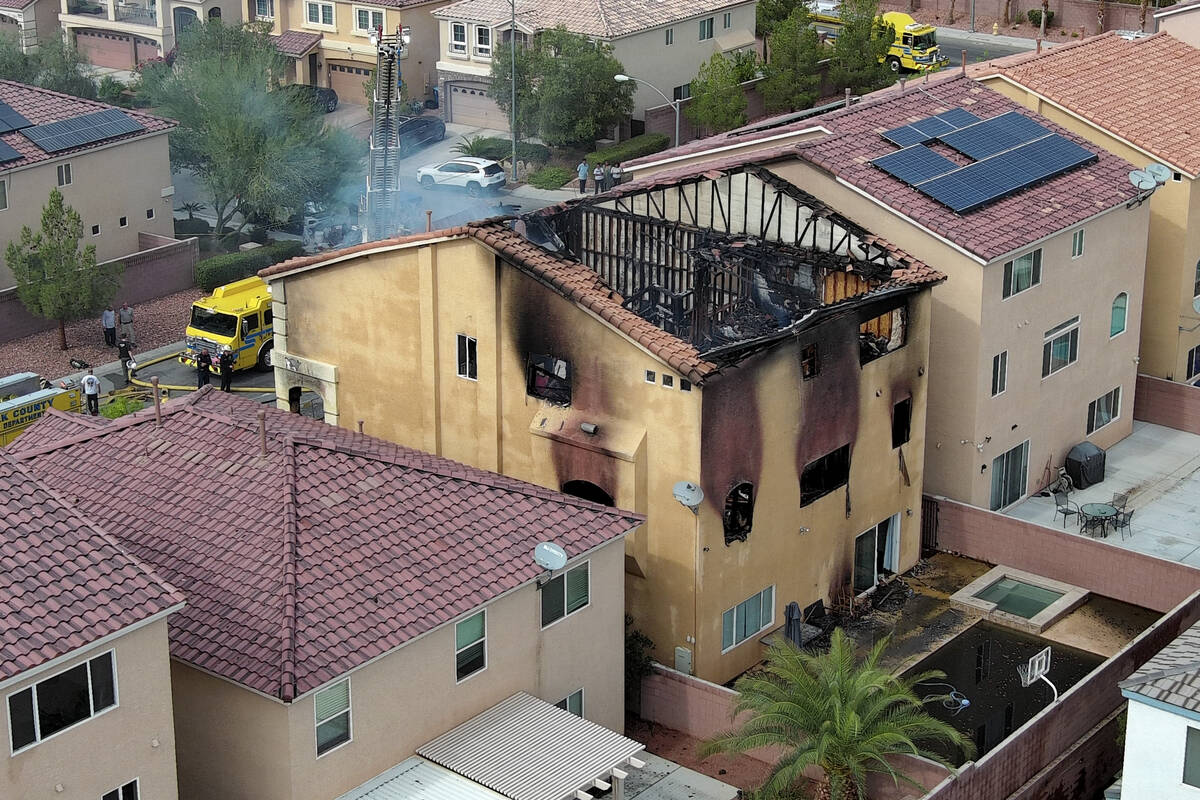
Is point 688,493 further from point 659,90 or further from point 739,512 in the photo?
point 659,90

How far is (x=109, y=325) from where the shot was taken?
5934 centimetres

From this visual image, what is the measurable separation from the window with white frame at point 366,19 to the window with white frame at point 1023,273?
46637 millimetres

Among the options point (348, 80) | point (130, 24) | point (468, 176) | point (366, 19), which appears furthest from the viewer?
point (130, 24)

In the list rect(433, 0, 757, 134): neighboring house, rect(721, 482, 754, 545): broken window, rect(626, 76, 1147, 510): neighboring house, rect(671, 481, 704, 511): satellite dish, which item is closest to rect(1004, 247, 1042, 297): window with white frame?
rect(626, 76, 1147, 510): neighboring house

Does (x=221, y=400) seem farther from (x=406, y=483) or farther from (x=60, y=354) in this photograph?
(x=60, y=354)

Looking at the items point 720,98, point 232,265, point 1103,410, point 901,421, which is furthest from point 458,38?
point 901,421

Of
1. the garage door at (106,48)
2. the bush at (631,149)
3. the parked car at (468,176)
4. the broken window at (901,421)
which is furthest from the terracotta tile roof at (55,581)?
the garage door at (106,48)

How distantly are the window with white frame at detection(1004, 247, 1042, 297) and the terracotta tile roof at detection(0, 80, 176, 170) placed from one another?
32.2 m

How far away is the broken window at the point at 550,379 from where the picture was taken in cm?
3891

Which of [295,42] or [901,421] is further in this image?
[295,42]

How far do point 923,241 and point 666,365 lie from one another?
9277 millimetres

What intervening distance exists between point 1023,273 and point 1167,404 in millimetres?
8966

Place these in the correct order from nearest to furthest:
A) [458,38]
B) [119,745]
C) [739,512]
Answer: [119,745]
[739,512]
[458,38]

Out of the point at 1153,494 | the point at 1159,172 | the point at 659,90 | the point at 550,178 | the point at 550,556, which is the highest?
the point at 1159,172
